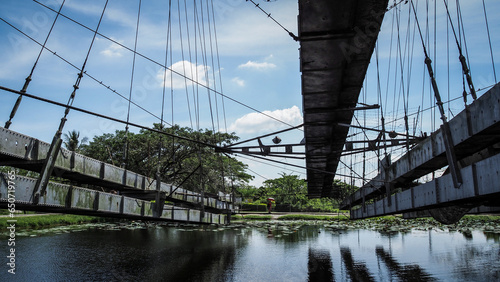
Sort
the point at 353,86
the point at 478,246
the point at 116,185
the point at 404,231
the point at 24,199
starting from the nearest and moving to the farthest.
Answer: the point at 24,199
the point at 353,86
the point at 116,185
the point at 478,246
the point at 404,231

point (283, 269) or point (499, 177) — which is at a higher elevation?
point (499, 177)

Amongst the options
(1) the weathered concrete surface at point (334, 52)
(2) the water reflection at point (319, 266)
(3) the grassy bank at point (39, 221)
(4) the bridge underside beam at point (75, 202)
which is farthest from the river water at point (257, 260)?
(3) the grassy bank at point (39, 221)

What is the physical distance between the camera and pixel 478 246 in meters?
20.1

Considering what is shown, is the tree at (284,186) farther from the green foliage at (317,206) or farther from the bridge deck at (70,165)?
the bridge deck at (70,165)

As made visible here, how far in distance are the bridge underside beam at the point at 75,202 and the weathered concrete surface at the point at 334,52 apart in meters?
5.65

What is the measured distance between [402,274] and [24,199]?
12254mm

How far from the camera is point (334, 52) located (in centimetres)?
847

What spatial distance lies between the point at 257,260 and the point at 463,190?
12314mm

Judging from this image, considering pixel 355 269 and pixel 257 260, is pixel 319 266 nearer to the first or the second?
pixel 355 269

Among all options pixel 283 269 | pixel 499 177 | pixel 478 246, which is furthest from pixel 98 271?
pixel 478 246

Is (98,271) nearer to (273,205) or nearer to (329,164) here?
(329,164)

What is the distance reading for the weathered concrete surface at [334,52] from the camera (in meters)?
7.26

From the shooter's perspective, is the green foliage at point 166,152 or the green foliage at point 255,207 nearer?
the green foliage at point 166,152

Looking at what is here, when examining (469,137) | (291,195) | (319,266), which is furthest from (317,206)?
(469,137)
